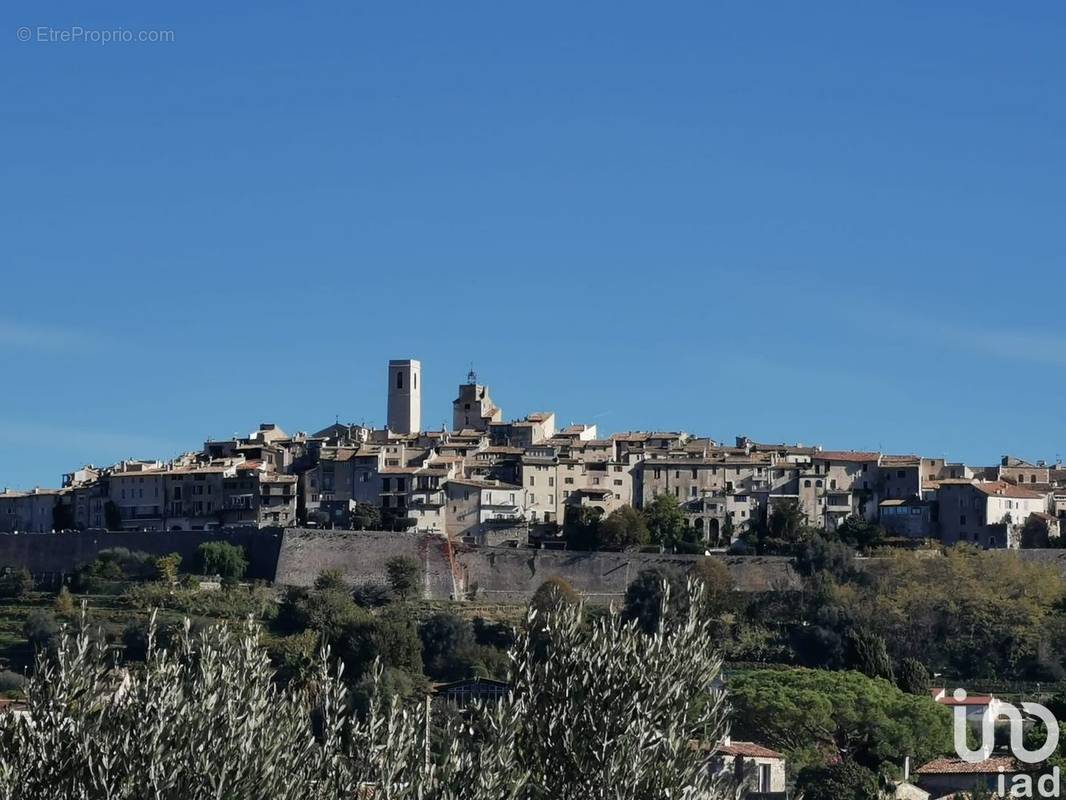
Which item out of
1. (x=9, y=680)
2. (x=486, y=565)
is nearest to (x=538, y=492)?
(x=486, y=565)

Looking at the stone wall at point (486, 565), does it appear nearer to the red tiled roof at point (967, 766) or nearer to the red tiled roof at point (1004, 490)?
the red tiled roof at point (1004, 490)

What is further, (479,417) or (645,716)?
(479,417)

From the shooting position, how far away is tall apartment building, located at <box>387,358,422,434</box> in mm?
92062

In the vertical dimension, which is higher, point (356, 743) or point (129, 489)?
point (129, 489)

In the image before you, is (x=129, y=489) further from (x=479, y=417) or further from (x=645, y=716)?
(x=645, y=716)

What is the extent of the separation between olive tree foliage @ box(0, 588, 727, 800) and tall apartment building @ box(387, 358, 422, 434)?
71873 millimetres

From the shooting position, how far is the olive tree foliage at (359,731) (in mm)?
17422

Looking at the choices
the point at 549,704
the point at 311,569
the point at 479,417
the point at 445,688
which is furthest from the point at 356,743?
the point at 479,417

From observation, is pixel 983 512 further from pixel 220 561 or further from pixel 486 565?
pixel 220 561

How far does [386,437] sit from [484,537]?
9.40 m

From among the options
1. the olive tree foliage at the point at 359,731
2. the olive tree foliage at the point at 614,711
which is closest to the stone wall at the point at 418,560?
the olive tree foliage at the point at 614,711

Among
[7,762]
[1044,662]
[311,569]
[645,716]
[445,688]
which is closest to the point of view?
[7,762]

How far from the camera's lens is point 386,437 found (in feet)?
283

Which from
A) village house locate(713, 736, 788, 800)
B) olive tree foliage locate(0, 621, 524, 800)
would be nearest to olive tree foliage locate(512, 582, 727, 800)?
olive tree foliage locate(0, 621, 524, 800)
